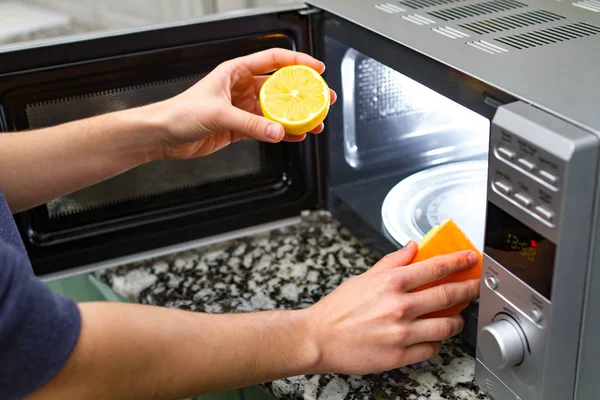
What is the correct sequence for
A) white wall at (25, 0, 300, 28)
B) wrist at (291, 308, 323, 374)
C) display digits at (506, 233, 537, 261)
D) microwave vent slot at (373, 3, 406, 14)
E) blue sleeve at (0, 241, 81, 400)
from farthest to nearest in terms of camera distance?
1. white wall at (25, 0, 300, 28)
2. microwave vent slot at (373, 3, 406, 14)
3. wrist at (291, 308, 323, 374)
4. display digits at (506, 233, 537, 261)
5. blue sleeve at (0, 241, 81, 400)

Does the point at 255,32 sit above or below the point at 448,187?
above

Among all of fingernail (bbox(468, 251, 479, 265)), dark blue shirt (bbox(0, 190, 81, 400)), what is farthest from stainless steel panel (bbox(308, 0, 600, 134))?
dark blue shirt (bbox(0, 190, 81, 400))

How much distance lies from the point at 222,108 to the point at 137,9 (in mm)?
1289

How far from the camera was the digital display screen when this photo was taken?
643mm

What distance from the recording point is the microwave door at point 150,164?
3.25 ft

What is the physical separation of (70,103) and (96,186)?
0.14 m

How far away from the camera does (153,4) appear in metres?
1.96

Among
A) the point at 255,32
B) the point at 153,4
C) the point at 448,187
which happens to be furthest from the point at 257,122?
the point at 153,4

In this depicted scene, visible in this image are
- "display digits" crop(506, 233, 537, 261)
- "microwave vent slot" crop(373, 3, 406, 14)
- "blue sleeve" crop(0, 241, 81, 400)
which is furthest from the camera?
"microwave vent slot" crop(373, 3, 406, 14)

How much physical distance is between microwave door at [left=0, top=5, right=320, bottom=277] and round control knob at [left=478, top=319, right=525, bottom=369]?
0.51 metres

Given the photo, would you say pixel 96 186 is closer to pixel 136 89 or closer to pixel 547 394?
pixel 136 89

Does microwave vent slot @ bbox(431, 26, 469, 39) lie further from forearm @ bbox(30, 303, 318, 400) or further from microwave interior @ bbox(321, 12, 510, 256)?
forearm @ bbox(30, 303, 318, 400)

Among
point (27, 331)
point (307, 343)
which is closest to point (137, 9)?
point (307, 343)

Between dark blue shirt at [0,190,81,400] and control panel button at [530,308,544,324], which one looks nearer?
dark blue shirt at [0,190,81,400]
